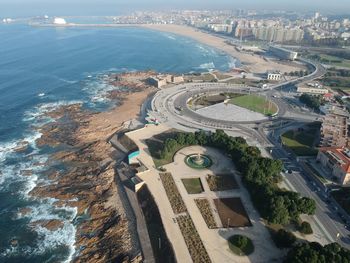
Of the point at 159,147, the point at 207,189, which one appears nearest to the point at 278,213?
the point at 207,189

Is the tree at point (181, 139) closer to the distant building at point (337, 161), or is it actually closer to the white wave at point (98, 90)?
the distant building at point (337, 161)

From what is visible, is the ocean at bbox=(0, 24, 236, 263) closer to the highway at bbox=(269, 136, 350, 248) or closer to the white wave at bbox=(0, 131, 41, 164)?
the white wave at bbox=(0, 131, 41, 164)

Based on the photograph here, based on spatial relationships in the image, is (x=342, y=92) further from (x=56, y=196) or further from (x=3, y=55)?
(x=3, y=55)

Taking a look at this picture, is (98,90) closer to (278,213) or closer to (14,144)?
(14,144)

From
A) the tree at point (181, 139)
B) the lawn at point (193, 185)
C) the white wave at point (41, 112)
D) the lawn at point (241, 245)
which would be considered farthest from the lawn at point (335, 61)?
the lawn at point (241, 245)

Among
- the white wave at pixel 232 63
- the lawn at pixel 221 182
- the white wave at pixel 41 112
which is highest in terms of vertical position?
the white wave at pixel 232 63

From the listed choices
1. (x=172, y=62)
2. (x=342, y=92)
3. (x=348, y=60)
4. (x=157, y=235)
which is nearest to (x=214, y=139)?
(x=157, y=235)

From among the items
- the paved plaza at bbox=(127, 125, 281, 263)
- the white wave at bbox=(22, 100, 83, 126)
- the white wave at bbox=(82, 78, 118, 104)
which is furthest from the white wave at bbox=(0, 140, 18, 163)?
the paved plaza at bbox=(127, 125, 281, 263)
